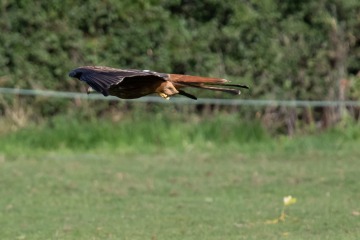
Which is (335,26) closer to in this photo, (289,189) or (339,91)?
(339,91)

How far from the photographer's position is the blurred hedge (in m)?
16.3

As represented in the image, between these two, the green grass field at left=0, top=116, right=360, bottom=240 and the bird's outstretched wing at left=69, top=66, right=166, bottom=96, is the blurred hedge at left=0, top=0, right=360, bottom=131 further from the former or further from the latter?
the bird's outstretched wing at left=69, top=66, right=166, bottom=96

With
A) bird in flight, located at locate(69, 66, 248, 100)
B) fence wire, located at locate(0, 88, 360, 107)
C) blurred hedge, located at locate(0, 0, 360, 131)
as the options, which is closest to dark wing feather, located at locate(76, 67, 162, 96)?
bird in flight, located at locate(69, 66, 248, 100)

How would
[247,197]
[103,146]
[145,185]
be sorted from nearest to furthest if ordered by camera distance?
[247,197] → [145,185] → [103,146]

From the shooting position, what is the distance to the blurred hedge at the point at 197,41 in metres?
16.3

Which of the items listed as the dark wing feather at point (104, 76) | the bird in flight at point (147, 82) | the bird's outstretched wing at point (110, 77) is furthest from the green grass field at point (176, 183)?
the dark wing feather at point (104, 76)

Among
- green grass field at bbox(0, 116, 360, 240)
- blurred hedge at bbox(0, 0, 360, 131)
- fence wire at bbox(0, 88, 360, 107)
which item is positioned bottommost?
green grass field at bbox(0, 116, 360, 240)

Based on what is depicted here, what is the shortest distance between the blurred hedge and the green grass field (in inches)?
42.1

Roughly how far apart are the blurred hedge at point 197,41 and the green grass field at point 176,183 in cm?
107

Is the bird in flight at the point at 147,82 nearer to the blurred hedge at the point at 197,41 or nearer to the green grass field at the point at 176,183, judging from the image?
the green grass field at the point at 176,183

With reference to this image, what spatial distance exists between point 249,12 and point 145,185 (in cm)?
505

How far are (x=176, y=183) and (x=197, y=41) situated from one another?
463 cm

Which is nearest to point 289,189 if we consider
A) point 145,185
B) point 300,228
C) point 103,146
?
point 145,185

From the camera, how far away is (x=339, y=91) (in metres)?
16.8
